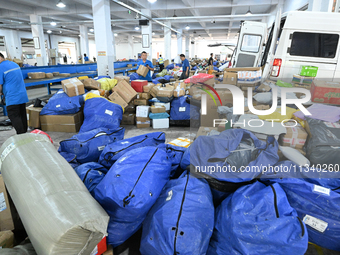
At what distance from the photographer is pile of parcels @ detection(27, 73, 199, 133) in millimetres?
4289

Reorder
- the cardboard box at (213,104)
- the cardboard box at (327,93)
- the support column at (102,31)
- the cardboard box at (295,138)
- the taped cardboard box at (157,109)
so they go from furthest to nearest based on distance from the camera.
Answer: the support column at (102,31) < the taped cardboard box at (157,109) < the cardboard box at (213,104) < the cardboard box at (327,93) < the cardboard box at (295,138)

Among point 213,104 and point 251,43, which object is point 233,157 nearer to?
point 213,104

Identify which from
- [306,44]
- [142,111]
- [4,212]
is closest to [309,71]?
[306,44]

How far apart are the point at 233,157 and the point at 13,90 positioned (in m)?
3.67

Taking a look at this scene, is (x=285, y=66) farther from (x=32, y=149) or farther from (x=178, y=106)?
(x=32, y=149)

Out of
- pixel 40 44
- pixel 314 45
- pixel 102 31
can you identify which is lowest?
pixel 314 45

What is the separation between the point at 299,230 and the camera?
4.26ft

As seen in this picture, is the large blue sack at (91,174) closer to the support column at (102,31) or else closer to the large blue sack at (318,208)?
the large blue sack at (318,208)

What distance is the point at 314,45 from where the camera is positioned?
14.4 ft

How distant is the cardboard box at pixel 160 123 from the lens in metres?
4.67

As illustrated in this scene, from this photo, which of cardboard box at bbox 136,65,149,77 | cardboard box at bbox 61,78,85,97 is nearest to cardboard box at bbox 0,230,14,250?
cardboard box at bbox 61,78,85,97

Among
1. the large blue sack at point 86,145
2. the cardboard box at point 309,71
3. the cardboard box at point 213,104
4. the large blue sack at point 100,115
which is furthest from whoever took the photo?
the cardboard box at point 309,71

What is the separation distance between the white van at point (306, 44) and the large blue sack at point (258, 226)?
3881 millimetres

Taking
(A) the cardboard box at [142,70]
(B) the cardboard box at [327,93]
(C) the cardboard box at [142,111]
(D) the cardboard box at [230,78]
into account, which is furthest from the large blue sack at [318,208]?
(A) the cardboard box at [142,70]
